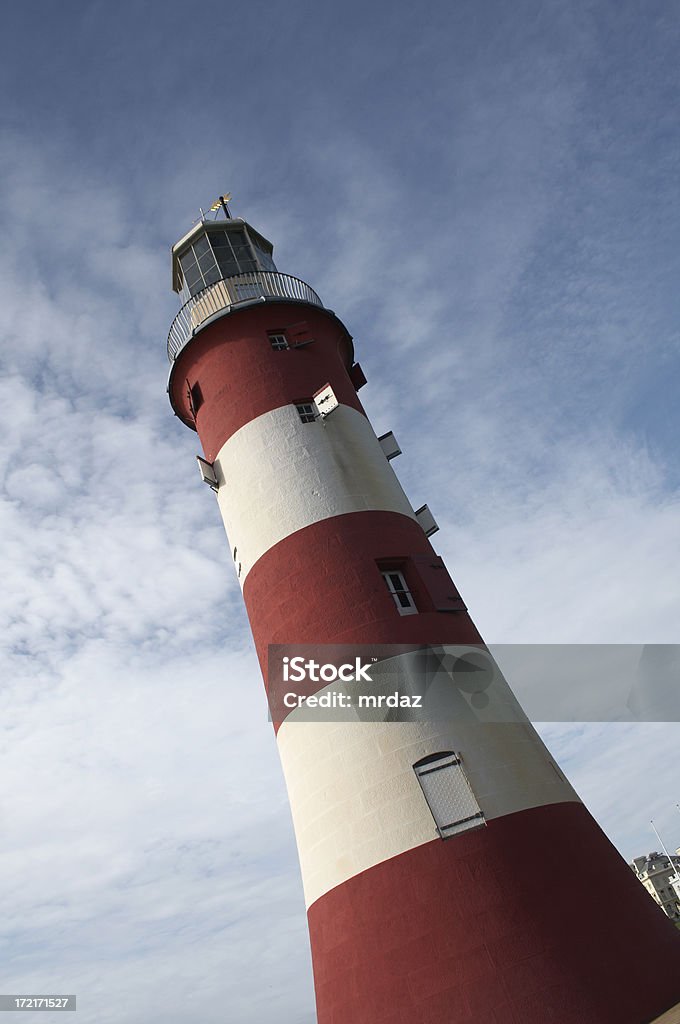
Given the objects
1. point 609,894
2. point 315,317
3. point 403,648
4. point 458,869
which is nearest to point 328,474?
point 403,648

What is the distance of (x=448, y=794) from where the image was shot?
408 inches

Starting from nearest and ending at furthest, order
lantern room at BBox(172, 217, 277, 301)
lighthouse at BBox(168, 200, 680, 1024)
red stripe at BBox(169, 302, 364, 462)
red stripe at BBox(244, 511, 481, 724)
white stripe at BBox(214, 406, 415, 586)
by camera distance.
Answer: lighthouse at BBox(168, 200, 680, 1024) → red stripe at BBox(244, 511, 481, 724) → white stripe at BBox(214, 406, 415, 586) → red stripe at BBox(169, 302, 364, 462) → lantern room at BBox(172, 217, 277, 301)

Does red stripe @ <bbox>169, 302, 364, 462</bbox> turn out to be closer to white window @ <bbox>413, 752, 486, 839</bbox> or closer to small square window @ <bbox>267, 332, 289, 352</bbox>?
small square window @ <bbox>267, 332, 289, 352</bbox>

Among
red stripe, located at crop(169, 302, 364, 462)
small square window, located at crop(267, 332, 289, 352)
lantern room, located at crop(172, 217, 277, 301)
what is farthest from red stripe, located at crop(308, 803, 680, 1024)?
lantern room, located at crop(172, 217, 277, 301)

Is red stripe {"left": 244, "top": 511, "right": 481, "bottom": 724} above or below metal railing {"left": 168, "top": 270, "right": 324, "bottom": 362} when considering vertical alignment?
below

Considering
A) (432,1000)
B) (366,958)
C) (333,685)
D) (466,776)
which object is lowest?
(432,1000)

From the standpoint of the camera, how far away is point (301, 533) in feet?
43.8

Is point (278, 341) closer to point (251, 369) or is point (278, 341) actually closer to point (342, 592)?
point (251, 369)

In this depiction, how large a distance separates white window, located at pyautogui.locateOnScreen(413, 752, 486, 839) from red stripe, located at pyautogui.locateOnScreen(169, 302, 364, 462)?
8.31m

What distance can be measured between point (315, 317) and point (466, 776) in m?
11.7

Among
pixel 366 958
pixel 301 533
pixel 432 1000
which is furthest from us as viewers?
pixel 301 533

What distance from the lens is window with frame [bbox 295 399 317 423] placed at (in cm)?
1513

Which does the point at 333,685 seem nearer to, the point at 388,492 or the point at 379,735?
the point at 379,735

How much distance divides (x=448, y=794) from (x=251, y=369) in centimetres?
1012
